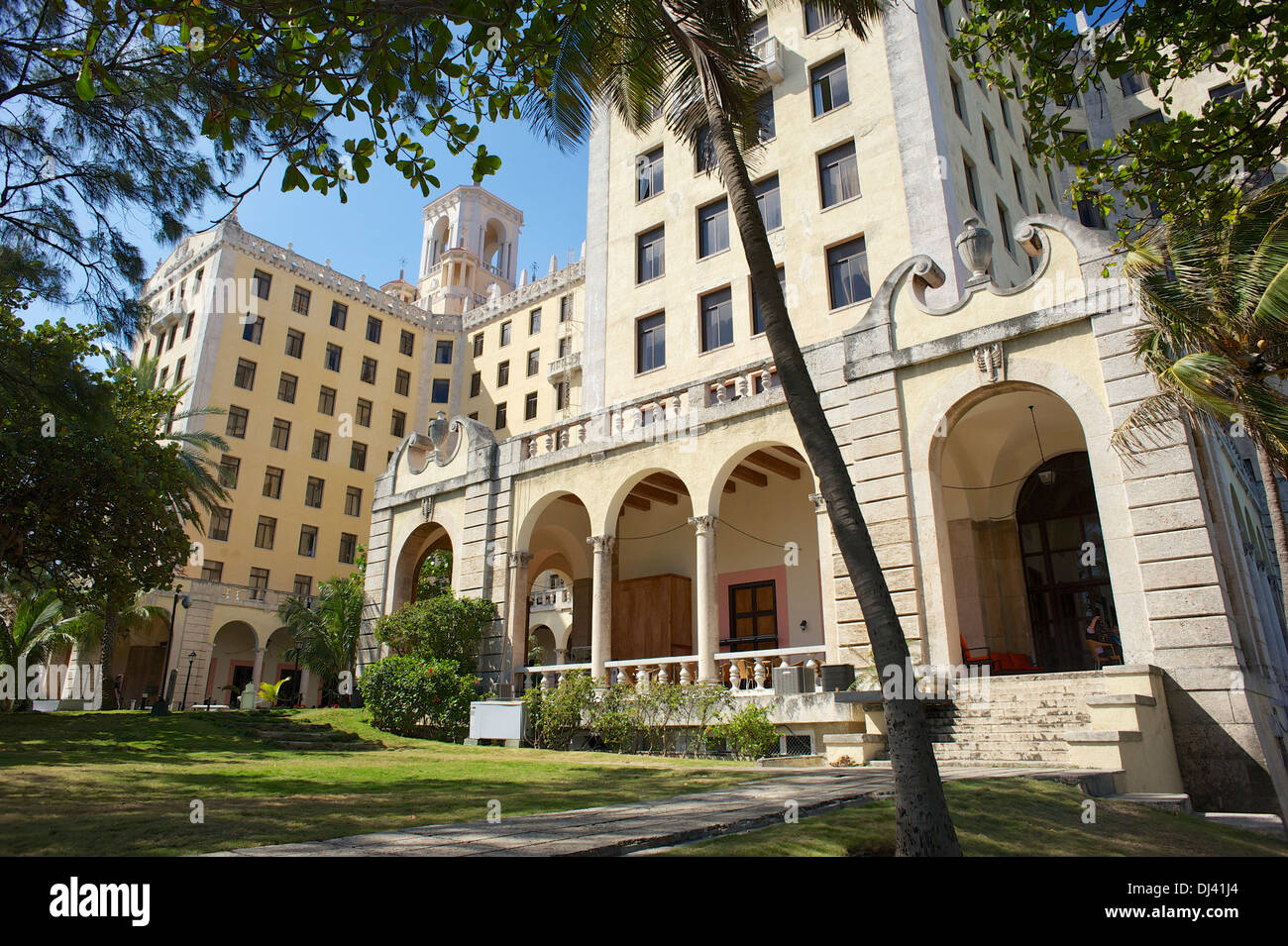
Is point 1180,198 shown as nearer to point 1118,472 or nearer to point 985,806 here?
point 1118,472

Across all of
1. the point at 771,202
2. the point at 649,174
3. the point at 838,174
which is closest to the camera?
the point at 838,174

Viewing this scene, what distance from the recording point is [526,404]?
4838 cm

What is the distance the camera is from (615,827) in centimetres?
564

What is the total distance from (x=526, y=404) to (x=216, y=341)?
1670cm

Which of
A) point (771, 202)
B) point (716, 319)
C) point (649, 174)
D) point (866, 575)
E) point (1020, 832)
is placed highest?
point (649, 174)

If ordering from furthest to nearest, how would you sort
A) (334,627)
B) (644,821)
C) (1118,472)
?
(334,627) → (1118,472) → (644,821)

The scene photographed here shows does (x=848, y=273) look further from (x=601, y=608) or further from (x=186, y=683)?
(x=186, y=683)

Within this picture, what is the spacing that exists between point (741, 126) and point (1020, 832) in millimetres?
9178

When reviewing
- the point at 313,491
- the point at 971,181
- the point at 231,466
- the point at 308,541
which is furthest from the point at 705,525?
the point at 313,491

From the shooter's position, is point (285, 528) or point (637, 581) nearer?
point (637, 581)

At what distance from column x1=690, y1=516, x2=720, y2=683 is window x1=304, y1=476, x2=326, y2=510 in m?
33.8

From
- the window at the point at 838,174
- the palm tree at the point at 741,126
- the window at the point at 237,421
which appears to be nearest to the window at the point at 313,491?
the window at the point at 237,421

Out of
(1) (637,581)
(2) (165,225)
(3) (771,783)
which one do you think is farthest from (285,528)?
(3) (771,783)
